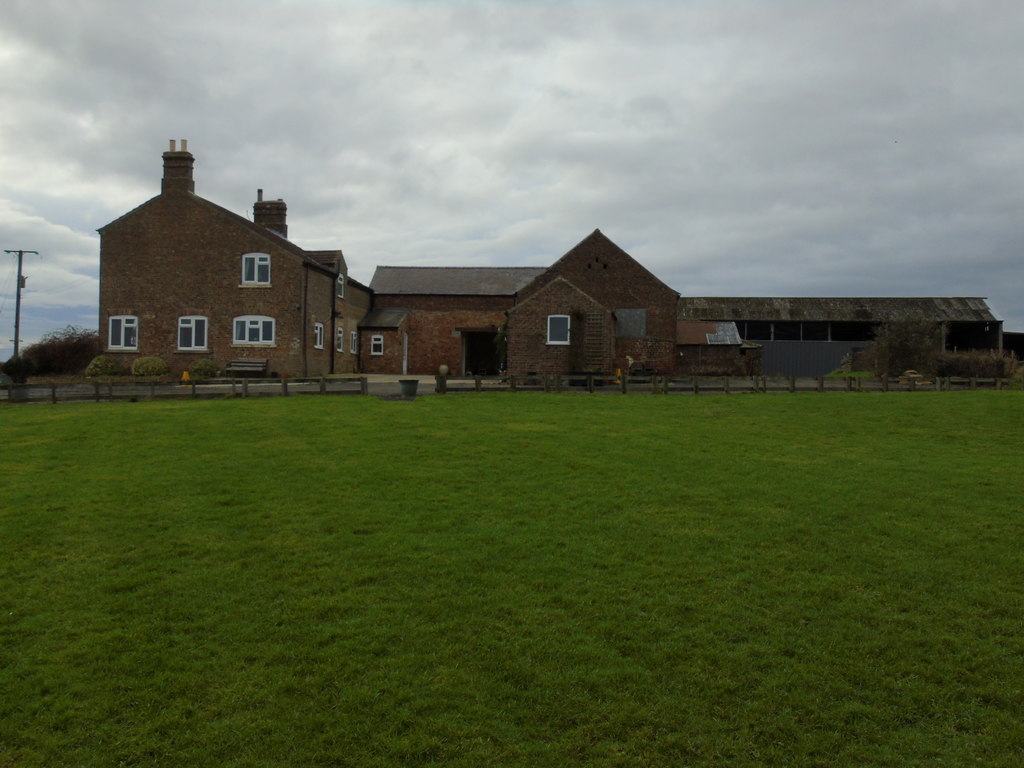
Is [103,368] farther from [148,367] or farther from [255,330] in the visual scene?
[255,330]

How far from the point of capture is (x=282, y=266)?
3769 centimetres

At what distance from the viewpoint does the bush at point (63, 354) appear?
36969 mm

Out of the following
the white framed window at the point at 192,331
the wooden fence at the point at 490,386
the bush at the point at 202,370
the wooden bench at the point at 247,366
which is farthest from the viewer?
the white framed window at the point at 192,331

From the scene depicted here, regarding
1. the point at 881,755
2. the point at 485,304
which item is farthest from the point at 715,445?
the point at 485,304

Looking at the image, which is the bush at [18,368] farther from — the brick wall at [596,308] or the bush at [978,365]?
the bush at [978,365]

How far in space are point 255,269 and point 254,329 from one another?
2.99m

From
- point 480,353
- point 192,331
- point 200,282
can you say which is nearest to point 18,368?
point 192,331

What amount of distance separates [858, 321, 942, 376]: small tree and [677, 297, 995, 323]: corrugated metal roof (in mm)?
16968

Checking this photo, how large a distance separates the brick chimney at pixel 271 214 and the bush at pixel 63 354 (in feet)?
40.3

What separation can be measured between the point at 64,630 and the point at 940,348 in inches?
2020

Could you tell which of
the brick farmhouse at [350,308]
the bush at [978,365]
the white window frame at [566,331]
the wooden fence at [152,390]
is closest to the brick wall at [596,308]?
the brick farmhouse at [350,308]

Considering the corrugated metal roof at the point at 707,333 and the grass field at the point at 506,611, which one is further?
the corrugated metal roof at the point at 707,333

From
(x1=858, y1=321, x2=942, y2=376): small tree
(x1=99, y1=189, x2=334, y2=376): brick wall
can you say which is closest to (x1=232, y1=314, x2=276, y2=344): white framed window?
(x1=99, y1=189, x2=334, y2=376): brick wall

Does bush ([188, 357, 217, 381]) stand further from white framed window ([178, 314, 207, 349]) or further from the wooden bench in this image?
white framed window ([178, 314, 207, 349])
